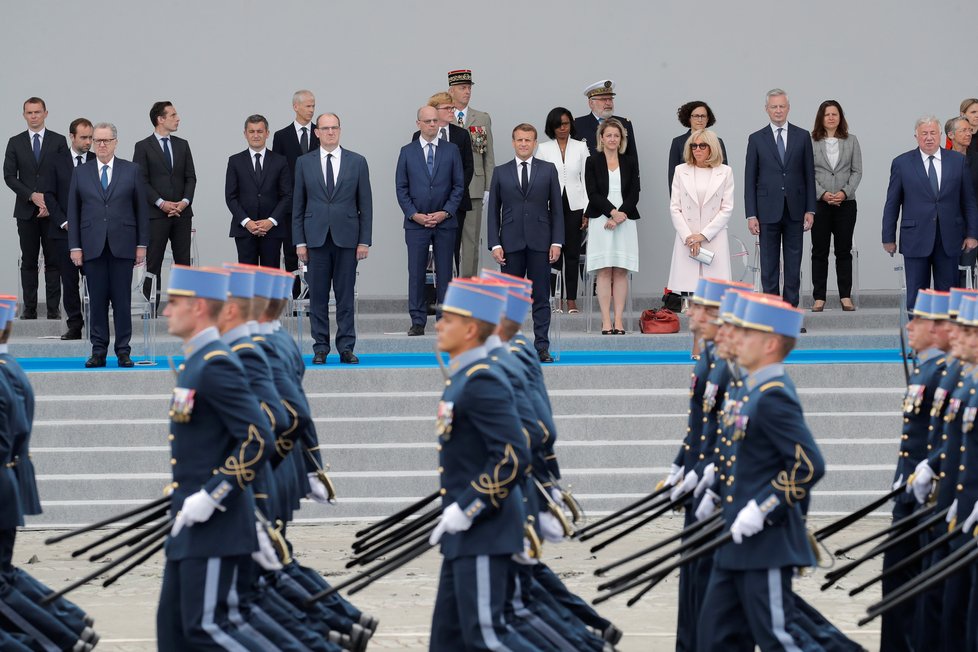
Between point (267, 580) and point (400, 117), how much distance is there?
9377 mm

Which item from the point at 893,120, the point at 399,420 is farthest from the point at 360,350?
the point at 893,120

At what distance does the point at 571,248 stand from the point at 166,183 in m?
3.29

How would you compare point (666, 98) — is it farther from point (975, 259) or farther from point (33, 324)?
point (33, 324)

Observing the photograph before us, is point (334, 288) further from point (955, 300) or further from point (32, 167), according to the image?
point (955, 300)

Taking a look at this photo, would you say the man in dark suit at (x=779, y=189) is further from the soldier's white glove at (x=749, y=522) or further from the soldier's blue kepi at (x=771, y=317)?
the soldier's white glove at (x=749, y=522)

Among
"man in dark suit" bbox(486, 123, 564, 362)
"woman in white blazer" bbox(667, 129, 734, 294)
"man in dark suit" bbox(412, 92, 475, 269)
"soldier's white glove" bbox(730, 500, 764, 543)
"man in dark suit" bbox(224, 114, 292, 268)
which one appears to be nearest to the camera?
"soldier's white glove" bbox(730, 500, 764, 543)

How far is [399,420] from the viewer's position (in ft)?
33.8

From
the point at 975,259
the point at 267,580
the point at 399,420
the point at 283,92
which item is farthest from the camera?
the point at 283,92

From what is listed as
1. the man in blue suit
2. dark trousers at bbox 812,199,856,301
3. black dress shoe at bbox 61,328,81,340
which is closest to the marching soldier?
the man in blue suit

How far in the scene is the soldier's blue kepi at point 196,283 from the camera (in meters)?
5.25

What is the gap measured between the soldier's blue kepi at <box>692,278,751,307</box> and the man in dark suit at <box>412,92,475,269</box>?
5.61 m

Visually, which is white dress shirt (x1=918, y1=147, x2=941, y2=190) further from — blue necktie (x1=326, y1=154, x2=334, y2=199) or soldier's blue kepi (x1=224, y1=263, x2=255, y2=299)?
soldier's blue kepi (x1=224, y1=263, x2=255, y2=299)

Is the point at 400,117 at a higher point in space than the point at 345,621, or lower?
higher

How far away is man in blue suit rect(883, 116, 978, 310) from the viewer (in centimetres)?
1168
